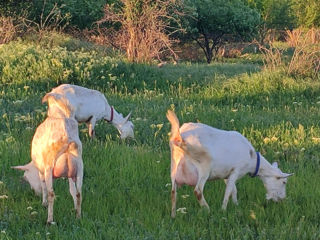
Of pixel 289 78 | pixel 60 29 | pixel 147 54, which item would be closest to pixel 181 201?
pixel 289 78

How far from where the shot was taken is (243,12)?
998 inches

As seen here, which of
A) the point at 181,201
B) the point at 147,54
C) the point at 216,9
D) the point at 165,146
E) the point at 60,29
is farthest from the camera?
the point at 216,9

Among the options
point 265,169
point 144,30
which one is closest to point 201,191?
point 265,169

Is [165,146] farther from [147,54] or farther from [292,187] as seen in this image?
[147,54]

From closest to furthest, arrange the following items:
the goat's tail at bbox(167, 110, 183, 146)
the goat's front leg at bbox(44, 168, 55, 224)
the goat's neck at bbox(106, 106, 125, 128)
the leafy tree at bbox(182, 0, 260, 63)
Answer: the goat's front leg at bbox(44, 168, 55, 224)
the goat's tail at bbox(167, 110, 183, 146)
the goat's neck at bbox(106, 106, 125, 128)
the leafy tree at bbox(182, 0, 260, 63)

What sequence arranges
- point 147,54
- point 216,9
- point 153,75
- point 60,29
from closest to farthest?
point 153,75, point 147,54, point 60,29, point 216,9

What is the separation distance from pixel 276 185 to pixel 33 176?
2313 millimetres

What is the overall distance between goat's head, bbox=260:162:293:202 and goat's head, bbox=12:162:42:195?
86.0 inches

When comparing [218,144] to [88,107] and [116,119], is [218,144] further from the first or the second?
[116,119]

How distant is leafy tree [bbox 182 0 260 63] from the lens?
2462 centimetres

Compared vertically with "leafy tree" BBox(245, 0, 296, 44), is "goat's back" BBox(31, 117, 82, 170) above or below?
above

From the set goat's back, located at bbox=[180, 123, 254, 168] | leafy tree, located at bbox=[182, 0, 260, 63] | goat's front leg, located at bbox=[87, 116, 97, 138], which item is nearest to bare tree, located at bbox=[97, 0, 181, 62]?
goat's front leg, located at bbox=[87, 116, 97, 138]

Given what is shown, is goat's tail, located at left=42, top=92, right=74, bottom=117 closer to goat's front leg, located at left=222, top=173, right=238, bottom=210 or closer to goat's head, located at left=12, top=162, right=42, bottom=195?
goat's head, located at left=12, top=162, right=42, bottom=195

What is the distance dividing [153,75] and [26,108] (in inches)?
166
